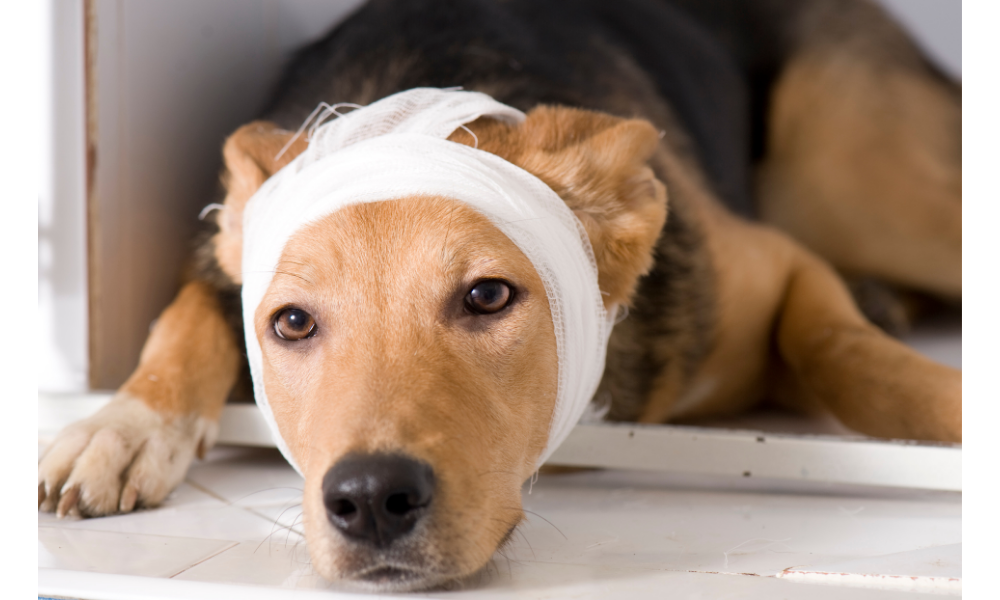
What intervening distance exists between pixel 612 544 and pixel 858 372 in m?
1.16

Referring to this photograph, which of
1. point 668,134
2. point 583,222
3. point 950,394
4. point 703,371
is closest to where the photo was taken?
point 583,222

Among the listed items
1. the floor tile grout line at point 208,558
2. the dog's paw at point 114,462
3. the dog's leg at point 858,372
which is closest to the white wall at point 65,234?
the dog's paw at point 114,462

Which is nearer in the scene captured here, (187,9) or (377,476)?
(377,476)

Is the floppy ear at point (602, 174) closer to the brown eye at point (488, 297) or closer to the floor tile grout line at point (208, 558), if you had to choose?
the brown eye at point (488, 297)

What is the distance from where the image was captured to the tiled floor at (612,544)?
1408 millimetres

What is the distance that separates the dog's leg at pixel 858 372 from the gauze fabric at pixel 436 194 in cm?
96

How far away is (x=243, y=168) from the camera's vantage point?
203 centimetres

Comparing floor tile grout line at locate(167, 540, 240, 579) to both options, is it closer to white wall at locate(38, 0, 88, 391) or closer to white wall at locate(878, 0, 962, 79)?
white wall at locate(38, 0, 88, 391)

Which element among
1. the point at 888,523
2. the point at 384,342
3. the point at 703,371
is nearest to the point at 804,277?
the point at 703,371

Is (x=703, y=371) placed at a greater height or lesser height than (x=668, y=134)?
lesser

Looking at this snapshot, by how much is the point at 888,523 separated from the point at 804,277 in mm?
1345

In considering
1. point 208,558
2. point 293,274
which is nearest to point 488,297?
point 293,274

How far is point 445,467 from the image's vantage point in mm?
1402
